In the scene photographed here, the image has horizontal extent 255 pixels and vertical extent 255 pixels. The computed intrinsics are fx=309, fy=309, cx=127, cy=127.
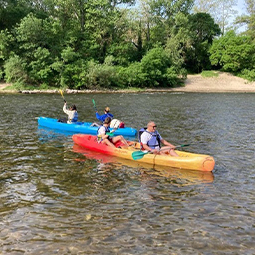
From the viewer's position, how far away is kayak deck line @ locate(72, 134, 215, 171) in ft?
26.6

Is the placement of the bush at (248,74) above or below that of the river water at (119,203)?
above

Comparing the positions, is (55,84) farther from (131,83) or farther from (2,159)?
(2,159)

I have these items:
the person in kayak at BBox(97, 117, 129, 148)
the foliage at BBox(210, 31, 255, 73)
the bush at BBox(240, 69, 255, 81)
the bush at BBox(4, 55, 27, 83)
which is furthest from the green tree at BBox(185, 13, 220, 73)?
the person in kayak at BBox(97, 117, 129, 148)

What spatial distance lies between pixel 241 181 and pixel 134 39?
48.7 metres

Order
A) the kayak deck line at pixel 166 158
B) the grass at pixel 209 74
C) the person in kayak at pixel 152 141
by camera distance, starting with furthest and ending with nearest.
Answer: the grass at pixel 209 74 < the person in kayak at pixel 152 141 < the kayak deck line at pixel 166 158

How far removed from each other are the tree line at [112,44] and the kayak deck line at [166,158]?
29848 millimetres

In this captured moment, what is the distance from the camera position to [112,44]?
47.3 metres

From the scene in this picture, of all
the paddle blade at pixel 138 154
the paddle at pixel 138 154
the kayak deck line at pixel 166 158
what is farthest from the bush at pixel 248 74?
the paddle blade at pixel 138 154

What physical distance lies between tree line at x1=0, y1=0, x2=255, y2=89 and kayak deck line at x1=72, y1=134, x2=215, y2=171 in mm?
29848

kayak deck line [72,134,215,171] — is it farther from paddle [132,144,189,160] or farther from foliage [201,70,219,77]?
foliage [201,70,219,77]

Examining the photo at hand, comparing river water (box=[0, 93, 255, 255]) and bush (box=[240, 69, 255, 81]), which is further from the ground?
bush (box=[240, 69, 255, 81])

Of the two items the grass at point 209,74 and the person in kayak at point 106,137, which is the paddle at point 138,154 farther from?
the grass at point 209,74

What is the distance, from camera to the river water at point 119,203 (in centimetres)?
473

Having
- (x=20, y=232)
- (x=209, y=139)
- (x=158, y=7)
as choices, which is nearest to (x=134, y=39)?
(x=158, y=7)
